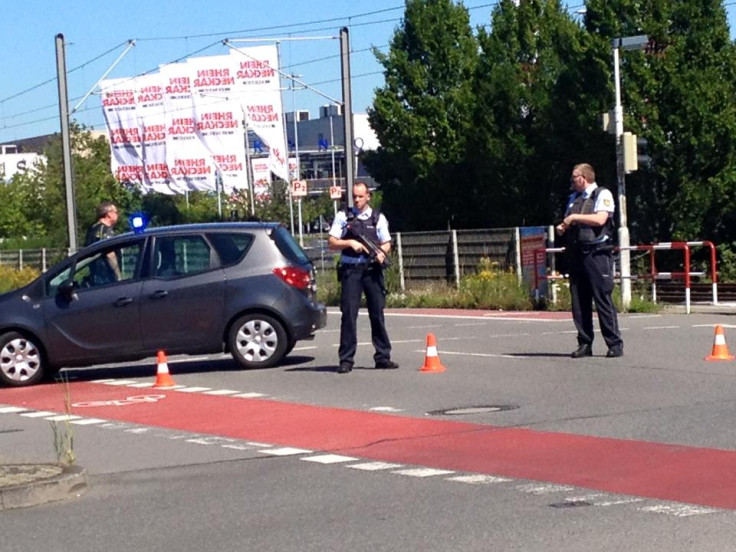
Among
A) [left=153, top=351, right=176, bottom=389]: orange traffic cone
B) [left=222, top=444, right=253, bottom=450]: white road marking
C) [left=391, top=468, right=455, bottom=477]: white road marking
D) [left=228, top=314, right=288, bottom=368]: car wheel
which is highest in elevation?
[left=228, top=314, right=288, bottom=368]: car wheel

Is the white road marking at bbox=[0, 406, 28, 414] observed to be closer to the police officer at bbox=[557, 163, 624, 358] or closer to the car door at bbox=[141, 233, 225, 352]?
the car door at bbox=[141, 233, 225, 352]

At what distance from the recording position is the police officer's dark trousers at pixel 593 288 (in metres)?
14.8

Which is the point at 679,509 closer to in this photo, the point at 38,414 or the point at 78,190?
the point at 38,414

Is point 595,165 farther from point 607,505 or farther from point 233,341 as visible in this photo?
point 607,505

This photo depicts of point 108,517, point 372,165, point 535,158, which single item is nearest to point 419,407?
point 108,517

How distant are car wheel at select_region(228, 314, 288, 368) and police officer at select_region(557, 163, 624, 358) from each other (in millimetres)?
3353

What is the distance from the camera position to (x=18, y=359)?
15.9m

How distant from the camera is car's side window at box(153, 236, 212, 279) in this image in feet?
52.7

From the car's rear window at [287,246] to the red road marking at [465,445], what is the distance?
107 inches

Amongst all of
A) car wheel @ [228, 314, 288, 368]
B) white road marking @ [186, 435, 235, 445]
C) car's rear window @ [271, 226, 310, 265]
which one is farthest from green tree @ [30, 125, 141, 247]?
white road marking @ [186, 435, 235, 445]

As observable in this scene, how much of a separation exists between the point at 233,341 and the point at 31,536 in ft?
26.7

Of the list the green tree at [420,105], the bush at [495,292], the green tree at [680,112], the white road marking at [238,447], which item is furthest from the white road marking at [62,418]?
the green tree at [420,105]

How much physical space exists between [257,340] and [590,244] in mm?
3902

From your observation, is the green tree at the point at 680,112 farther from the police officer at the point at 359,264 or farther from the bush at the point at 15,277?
the bush at the point at 15,277
